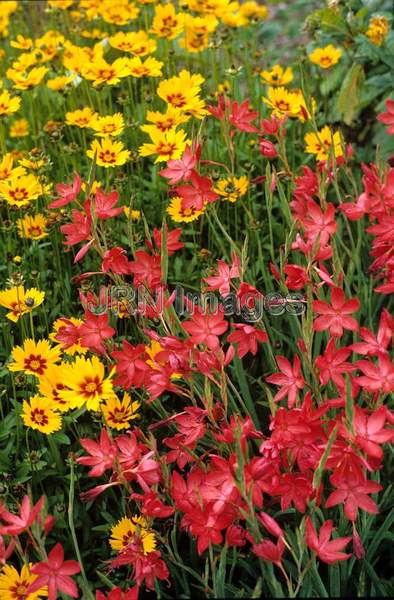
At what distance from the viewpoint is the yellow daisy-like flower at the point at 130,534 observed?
5.21 ft

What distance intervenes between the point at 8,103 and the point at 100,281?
2.08 feet

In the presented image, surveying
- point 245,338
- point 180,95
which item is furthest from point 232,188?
point 245,338

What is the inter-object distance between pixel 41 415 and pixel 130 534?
34 cm

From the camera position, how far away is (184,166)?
182 centimetres

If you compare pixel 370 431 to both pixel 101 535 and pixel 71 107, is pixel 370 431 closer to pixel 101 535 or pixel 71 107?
pixel 101 535

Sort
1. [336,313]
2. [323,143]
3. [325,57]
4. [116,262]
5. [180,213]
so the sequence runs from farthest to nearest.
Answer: [325,57] < [323,143] < [180,213] < [116,262] < [336,313]

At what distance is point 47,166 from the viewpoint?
240 cm

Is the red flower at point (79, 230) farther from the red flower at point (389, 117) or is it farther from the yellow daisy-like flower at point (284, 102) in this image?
the yellow daisy-like flower at point (284, 102)

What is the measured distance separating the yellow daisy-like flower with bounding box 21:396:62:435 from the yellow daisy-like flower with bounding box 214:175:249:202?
0.86m

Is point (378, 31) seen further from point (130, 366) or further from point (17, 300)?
point (130, 366)

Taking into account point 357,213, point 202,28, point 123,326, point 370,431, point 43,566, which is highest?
point 202,28

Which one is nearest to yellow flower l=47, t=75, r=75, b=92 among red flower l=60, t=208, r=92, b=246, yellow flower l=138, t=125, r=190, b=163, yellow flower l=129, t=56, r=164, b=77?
yellow flower l=129, t=56, r=164, b=77

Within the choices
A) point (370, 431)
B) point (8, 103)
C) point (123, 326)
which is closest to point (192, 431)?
point (370, 431)

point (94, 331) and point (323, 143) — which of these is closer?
point (94, 331)
